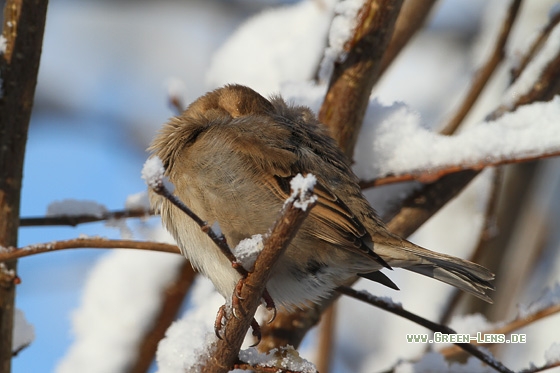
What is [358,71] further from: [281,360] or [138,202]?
[281,360]

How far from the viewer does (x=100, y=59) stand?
7.44 metres

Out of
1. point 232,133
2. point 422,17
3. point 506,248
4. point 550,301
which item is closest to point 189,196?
point 232,133

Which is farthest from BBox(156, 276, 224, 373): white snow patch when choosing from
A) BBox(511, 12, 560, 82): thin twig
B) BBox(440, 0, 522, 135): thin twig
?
BBox(511, 12, 560, 82): thin twig

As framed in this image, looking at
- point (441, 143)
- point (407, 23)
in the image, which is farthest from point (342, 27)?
point (407, 23)

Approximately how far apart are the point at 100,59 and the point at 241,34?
3.26 m

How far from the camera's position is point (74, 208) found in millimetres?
2621

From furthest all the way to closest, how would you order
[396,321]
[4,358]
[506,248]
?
[396,321] → [506,248] → [4,358]

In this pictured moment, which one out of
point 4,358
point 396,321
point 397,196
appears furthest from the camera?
point 396,321

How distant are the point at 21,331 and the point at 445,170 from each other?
1.77 meters

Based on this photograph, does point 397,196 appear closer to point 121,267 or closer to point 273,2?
point 121,267

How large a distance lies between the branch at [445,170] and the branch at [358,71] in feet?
0.68

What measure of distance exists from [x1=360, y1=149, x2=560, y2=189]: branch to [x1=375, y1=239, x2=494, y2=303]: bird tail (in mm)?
351

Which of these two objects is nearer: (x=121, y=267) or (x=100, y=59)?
(x=121, y=267)

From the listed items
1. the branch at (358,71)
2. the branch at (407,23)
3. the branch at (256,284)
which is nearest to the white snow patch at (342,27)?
the branch at (358,71)
